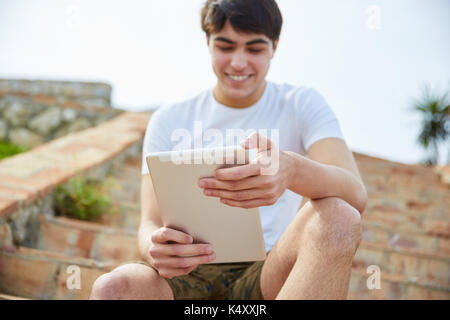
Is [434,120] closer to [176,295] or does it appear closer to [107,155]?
[107,155]

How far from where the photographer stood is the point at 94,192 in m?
2.11

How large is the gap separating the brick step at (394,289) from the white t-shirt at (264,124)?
0.41 meters

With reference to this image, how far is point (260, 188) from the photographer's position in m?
0.92

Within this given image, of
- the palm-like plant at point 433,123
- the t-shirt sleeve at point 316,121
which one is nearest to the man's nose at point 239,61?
the t-shirt sleeve at point 316,121

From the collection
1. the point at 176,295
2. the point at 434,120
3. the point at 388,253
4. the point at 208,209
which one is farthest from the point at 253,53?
the point at 434,120

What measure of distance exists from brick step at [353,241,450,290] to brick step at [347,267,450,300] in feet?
0.89

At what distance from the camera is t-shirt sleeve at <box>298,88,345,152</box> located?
1302 mm

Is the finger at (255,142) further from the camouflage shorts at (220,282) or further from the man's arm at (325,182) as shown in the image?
the camouflage shorts at (220,282)

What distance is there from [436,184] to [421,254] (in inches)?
106

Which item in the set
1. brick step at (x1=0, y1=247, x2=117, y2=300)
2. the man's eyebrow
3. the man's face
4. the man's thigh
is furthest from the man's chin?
brick step at (x1=0, y1=247, x2=117, y2=300)

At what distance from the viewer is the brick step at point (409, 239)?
219 centimetres

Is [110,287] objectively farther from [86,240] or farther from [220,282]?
[86,240]

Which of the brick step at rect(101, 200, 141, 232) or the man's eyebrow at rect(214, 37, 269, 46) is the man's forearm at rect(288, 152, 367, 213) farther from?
the brick step at rect(101, 200, 141, 232)

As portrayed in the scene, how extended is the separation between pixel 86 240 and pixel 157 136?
2.24ft
